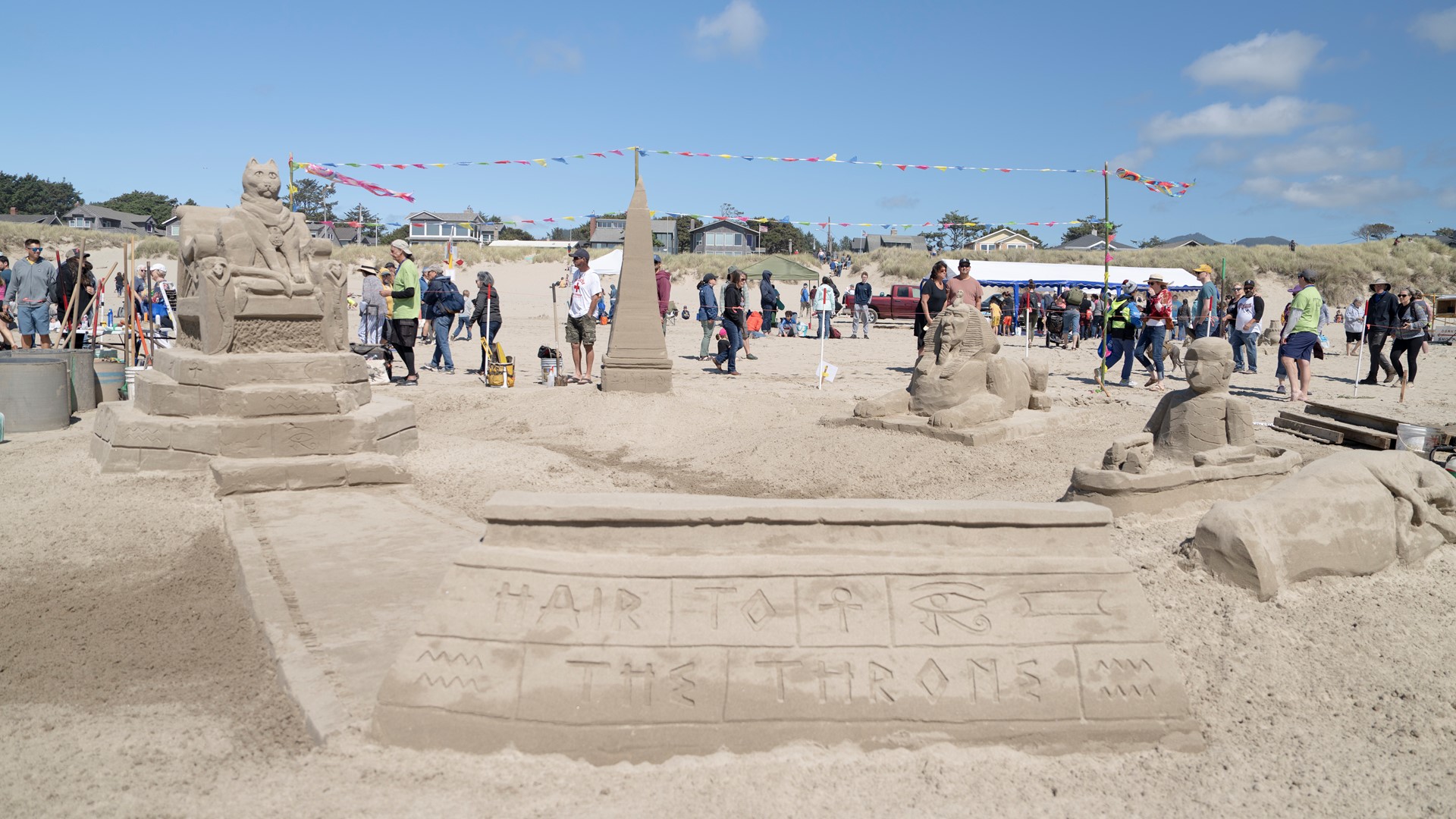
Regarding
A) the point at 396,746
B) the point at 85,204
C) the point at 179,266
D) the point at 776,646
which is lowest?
the point at 396,746

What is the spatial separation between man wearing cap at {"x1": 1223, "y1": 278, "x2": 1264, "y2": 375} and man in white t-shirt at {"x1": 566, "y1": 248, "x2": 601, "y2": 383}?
887 centimetres

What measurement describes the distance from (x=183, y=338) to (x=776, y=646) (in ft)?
20.8

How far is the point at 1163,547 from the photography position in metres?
4.42

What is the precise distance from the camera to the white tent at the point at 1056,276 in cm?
2647

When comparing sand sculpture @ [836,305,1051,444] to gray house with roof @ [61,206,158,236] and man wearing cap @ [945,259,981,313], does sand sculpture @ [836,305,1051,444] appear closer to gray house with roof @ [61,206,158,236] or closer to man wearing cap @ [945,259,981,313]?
man wearing cap @ [945,259,981,313]

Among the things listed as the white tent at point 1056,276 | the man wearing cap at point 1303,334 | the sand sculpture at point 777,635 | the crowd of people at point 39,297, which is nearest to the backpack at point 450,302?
the crowd of people at point 39,297

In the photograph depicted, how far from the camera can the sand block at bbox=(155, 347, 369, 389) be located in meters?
6.36

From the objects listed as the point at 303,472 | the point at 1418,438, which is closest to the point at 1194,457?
the point at 1418,438

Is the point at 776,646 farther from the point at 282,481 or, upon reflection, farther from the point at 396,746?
the point at 282,481

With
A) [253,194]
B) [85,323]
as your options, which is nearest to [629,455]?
[253,194]

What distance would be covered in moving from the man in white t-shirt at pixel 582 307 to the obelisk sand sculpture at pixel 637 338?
440 mm

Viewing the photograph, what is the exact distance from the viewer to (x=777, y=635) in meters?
2.84

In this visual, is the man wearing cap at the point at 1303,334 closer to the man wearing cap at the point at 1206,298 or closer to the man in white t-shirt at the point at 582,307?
the man wearing cap at the point at 1206,298

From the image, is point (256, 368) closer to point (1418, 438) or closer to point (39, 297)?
point (39, 297)
